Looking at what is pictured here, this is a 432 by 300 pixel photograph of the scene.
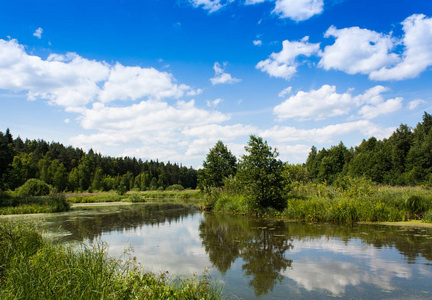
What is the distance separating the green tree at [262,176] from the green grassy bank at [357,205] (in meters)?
0.59

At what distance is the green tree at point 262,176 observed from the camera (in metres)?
16.6

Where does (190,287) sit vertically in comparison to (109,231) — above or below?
above

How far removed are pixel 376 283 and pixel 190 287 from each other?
3.89 meters

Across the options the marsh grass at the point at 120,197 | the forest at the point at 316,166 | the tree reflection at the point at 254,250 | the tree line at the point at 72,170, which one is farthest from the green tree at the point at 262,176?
the tree line at the point at 72,170

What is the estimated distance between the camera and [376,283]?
571cm

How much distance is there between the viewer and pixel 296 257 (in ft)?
26.0

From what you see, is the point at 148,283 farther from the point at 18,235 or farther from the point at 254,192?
the point at 254,192

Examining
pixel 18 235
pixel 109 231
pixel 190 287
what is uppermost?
pixel 18 235

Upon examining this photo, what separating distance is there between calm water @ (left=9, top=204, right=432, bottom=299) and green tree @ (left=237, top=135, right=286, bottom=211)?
3.76 m

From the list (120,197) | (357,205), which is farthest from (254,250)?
(120,197)

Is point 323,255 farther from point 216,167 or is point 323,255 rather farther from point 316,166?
point 316,166

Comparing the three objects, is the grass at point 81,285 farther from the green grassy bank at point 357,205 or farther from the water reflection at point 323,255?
the green grassy bank at point 357,205

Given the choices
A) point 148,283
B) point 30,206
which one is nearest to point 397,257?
point 148,283

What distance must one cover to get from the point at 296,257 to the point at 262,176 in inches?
341
